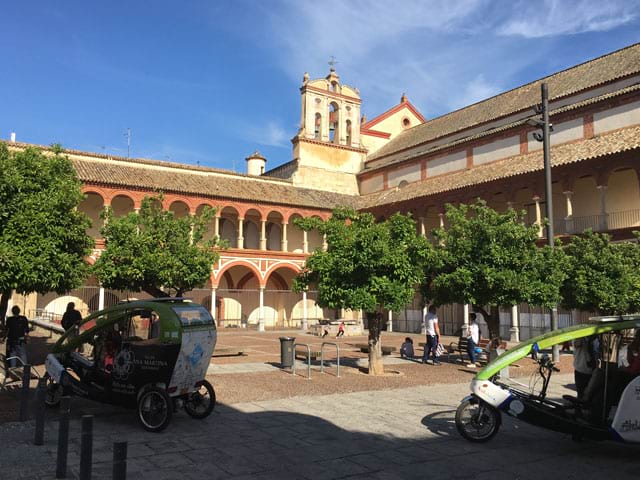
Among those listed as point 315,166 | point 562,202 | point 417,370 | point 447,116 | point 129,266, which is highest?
point 447,116

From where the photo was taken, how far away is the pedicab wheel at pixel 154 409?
7.24 metres

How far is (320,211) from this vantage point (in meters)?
36.5

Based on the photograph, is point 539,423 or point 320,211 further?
point 320,211

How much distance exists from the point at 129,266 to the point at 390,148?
30056 millimetres

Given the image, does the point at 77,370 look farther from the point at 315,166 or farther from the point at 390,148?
the point at 390,148

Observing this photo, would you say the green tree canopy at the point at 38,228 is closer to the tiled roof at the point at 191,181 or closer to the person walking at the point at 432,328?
the person walking at the point at 432,328

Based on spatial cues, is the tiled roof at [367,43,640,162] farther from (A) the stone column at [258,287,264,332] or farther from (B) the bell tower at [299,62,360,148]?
(A) the stone column at [258,287,264,332]

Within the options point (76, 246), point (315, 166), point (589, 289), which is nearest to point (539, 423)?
point (76, 246)

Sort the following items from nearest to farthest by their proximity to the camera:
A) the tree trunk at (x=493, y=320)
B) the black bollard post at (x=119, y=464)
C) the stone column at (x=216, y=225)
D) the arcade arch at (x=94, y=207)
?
the black bollard post at (x=119, y=464)
the tree trunk at (x=493, y=320)
the arcade arch at (x=94, y=207)
the stone column at (x=216, y=225)

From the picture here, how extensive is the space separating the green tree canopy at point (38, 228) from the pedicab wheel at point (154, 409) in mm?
5670

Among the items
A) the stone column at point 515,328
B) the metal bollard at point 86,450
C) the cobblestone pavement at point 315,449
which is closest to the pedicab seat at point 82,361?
the cobblestone pavement at point 315,449

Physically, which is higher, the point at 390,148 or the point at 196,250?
the point at 390,148

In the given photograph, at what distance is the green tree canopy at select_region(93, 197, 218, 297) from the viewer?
1473 centimetres

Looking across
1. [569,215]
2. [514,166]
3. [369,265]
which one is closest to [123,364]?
[369,265]
